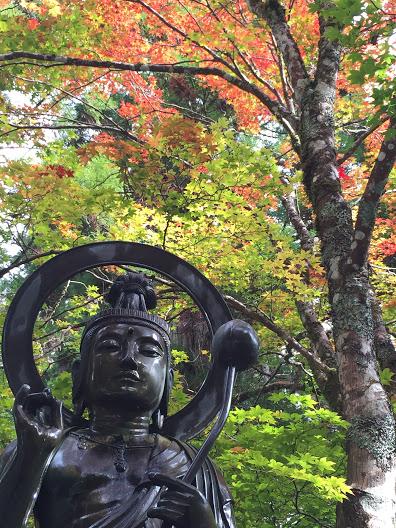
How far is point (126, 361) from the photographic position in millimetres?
2051

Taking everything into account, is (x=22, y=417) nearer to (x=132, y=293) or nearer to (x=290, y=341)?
(x=132, y=293)

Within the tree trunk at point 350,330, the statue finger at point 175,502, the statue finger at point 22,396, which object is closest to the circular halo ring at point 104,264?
the statue finger at point 22,396

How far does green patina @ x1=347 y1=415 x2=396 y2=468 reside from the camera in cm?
331

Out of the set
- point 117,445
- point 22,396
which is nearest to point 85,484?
point 117,445

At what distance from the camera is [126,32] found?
22.9 feet

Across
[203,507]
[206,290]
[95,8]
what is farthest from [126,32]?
[203,507]

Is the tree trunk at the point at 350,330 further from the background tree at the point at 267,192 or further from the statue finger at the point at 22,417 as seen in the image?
the statue finger at the point at 22,417

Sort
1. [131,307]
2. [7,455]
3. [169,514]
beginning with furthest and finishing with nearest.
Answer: [131,307], [7,455], [169,514]

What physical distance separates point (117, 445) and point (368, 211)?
2.55 meters

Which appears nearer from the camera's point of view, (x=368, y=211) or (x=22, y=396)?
(x=22, y=396)

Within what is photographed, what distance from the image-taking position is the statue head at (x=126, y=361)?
2.05 m

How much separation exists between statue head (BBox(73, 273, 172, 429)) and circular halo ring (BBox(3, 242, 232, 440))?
0.42 feet

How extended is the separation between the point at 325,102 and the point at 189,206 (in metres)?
1.49

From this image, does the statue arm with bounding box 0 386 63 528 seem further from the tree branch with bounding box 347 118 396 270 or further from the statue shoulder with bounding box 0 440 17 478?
the tree branch with bounding box 347 118 396 270
